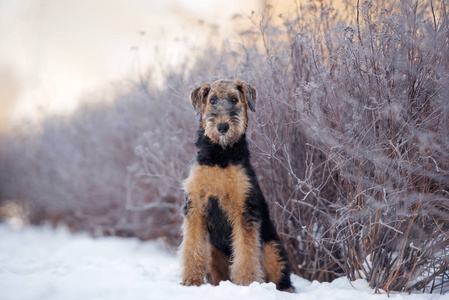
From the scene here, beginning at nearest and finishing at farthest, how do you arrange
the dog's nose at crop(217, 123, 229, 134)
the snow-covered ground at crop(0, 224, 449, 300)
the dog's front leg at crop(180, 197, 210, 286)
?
1. the snow-covered ground at crop(0, 224, 449, 300)
2. the dog's nose at crop(217, 123, 229, 134)
3. the dog's front leg at crop(180, 197, 210, 286)

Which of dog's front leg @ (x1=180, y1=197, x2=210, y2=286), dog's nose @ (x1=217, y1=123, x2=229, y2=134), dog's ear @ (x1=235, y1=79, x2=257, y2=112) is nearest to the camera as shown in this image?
dog's nose @ (x1=217, y1=123, x2=229, y2=134)

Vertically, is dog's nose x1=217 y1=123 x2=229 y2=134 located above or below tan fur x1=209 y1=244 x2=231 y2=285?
above

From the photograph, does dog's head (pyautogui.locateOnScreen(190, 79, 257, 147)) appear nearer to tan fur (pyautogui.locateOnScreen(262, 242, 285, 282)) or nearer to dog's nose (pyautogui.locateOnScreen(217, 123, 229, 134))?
dog's nose (pyautogui.locateOnScreen(217, 123, 229, 134))

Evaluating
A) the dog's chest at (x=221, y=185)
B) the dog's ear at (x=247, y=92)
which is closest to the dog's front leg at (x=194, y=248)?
the dog's chest at (x=221, y=185)

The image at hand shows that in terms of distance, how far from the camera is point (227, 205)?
384 cm

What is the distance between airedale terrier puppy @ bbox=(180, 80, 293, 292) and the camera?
3.80 meters

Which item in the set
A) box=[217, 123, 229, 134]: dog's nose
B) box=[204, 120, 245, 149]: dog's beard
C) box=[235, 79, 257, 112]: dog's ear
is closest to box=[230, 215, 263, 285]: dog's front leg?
box=[204, 120, 245, 149]: dog's beard

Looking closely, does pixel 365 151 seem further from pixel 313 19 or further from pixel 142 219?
pixel 142 219

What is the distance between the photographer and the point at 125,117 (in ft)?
31.8

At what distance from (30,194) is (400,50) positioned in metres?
13.6

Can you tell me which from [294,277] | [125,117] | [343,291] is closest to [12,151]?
[125,117]

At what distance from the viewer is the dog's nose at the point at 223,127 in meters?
3.75

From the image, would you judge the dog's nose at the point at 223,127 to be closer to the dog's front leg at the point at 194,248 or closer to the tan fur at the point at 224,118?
the tan fur at the point at 224,118

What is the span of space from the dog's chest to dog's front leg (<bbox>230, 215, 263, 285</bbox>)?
194 mm
